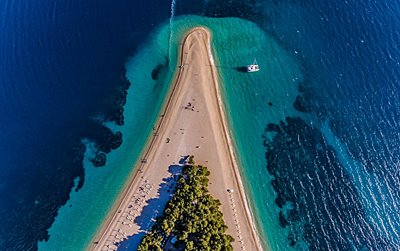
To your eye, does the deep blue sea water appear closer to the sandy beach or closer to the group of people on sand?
the sandy beach

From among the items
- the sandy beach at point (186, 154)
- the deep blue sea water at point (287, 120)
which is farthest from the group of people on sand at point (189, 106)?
the deep blue sea water at point (287, 120)

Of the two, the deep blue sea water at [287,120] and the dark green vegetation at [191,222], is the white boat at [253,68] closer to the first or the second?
the deep blue sea water at [287,120]

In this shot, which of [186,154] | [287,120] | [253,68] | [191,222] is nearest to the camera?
[191,222]

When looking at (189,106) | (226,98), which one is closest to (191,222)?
(189,106)

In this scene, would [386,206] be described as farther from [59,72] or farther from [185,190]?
[59,72]

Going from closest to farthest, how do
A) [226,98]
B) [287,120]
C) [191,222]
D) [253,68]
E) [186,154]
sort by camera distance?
1. [191,222]
2. [186,154]
3. [287,120]
4. [226,98]
5. [253,68]

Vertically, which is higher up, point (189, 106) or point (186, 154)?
point (189, 106)

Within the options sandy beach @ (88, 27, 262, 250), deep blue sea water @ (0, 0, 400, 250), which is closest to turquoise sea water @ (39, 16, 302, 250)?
sandy beach @ (88, 27, 262, 250)

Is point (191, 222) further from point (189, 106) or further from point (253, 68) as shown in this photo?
point (253, 68)
